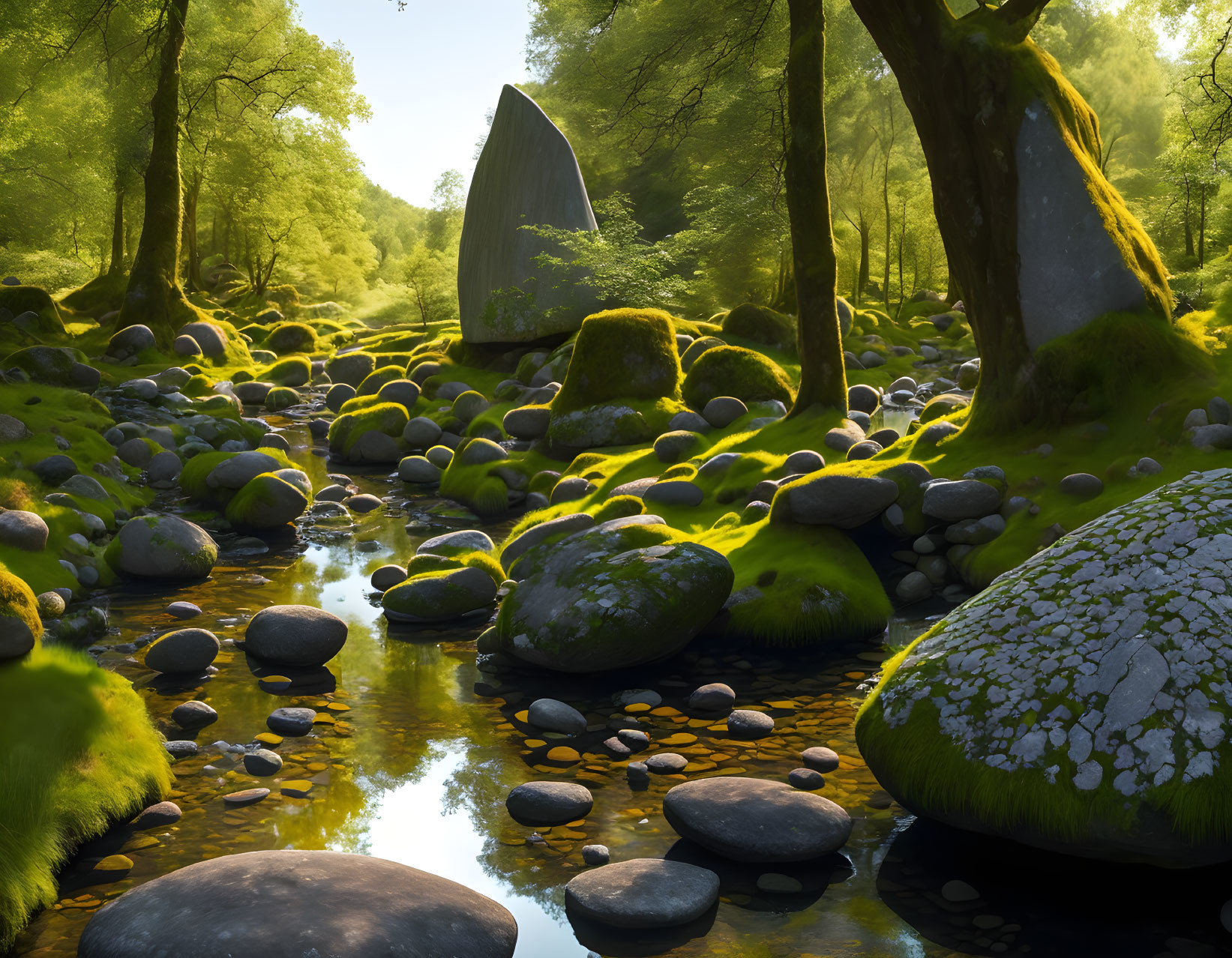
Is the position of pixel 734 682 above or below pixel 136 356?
below

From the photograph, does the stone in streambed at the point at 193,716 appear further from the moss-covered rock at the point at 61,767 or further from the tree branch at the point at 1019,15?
the tree branch at the point at 1019,15

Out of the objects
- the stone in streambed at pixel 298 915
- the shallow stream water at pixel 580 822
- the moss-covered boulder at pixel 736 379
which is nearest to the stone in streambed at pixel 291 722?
the shallow stream water at pixel 580 822

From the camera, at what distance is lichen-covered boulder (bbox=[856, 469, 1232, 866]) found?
3.71 metres

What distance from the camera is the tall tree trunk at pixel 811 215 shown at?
34.5 feet

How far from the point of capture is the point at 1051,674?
13.6 feet

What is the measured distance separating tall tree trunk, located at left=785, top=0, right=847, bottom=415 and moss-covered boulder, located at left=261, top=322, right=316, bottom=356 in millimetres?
19844

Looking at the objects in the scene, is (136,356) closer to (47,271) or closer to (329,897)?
(47,271)

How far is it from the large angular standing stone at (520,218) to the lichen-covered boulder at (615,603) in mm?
12072

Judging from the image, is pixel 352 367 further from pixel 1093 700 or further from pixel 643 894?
pixel 1093 700

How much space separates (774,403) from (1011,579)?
8.29 metres

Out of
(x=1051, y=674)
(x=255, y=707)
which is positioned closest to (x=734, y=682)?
(x=1051, y=674)

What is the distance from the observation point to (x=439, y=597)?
8.15 m

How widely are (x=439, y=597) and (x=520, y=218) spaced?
502 inches

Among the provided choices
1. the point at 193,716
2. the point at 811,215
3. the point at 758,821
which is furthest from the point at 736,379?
the point at 758,821
